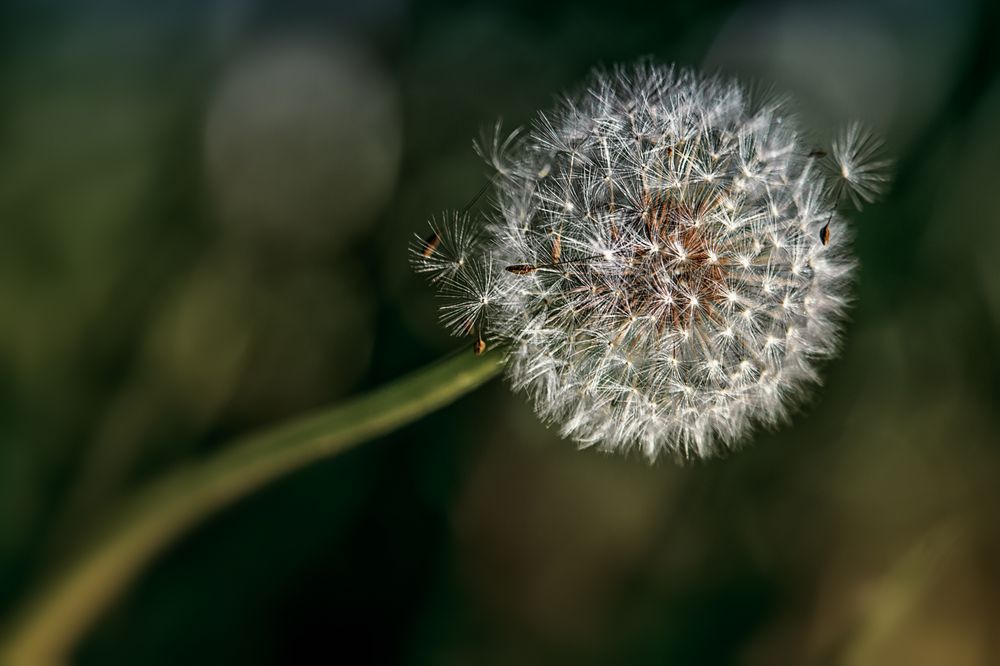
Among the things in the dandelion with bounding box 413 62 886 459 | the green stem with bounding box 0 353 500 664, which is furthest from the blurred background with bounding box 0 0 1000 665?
the dandelion with bounding box 413 62 886 459

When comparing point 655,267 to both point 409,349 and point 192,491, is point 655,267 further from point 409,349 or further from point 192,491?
point 192,491

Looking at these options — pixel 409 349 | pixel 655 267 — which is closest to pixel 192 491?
pixel 409 349

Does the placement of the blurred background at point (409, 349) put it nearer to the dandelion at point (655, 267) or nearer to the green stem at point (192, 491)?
the green stem at point (192, 491)

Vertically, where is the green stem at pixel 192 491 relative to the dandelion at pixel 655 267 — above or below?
below

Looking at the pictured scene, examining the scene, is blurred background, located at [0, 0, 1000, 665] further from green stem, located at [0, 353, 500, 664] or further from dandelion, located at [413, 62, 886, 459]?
dandelion, located at [413, 62, 886, 459]

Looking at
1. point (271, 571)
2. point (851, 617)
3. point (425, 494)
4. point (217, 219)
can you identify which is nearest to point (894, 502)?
point (851, 617)

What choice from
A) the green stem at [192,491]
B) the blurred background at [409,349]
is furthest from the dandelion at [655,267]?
the blurred background at [409,349]

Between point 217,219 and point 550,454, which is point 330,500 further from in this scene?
point 217,219
